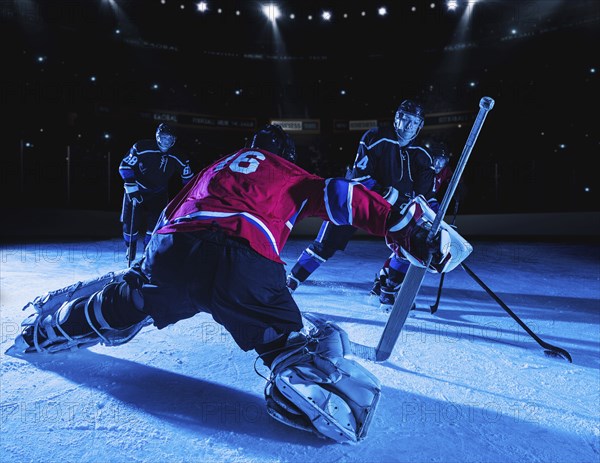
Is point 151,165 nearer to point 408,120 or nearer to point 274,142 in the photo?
point 408,120

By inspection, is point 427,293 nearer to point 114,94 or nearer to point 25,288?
point 25,288

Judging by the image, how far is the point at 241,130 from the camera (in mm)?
16688

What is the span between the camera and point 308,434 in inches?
51.9

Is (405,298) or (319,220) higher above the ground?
(405,298)

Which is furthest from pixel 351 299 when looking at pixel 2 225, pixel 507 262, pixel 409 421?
pixel 2 225

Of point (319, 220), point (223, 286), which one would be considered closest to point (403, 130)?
point (223, 286)

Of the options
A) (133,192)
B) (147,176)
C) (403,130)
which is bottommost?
(133,192)

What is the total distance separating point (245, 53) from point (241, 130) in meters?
3.43

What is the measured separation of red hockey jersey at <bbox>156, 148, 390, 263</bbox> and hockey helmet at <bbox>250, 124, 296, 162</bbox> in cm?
17

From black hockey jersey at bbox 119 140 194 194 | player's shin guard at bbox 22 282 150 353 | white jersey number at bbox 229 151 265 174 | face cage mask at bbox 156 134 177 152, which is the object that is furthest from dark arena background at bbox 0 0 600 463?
face cage mask at bbox 156 134 177 152

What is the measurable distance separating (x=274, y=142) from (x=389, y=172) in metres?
1.56

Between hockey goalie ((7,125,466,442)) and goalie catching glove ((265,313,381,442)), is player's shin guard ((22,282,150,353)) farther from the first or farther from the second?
goalie catching glove ((265,313,381,442))

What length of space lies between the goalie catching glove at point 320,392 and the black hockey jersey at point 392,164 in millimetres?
1721

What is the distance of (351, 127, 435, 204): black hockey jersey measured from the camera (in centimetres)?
297
